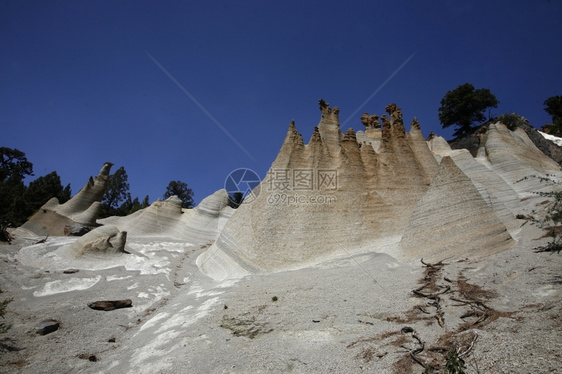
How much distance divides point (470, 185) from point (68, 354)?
48.3 ft

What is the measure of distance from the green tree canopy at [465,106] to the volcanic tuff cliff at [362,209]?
2299 cm

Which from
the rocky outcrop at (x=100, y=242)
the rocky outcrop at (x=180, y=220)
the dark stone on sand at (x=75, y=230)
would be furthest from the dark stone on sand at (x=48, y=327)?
the rocky outcrop at (x=180, y=220)

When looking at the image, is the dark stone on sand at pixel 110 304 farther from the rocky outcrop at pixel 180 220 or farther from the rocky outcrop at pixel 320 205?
the rocky outcrop at pixel 180 220

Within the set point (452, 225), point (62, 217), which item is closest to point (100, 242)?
point (62, 217)

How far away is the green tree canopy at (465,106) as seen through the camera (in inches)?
1559

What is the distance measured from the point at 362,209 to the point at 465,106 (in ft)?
113

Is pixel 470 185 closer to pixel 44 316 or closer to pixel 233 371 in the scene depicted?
pixel 233 371

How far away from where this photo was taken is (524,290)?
6871mm

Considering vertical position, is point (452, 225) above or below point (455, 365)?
above

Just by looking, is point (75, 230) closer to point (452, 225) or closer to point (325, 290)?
point (325, 290)

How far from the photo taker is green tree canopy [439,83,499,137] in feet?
130

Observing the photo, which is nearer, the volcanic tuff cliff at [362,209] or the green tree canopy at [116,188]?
the volcanic tuff cliff at [362,209]

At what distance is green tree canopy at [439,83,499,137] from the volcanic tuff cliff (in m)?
23.0

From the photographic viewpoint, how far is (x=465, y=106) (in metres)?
40.8
